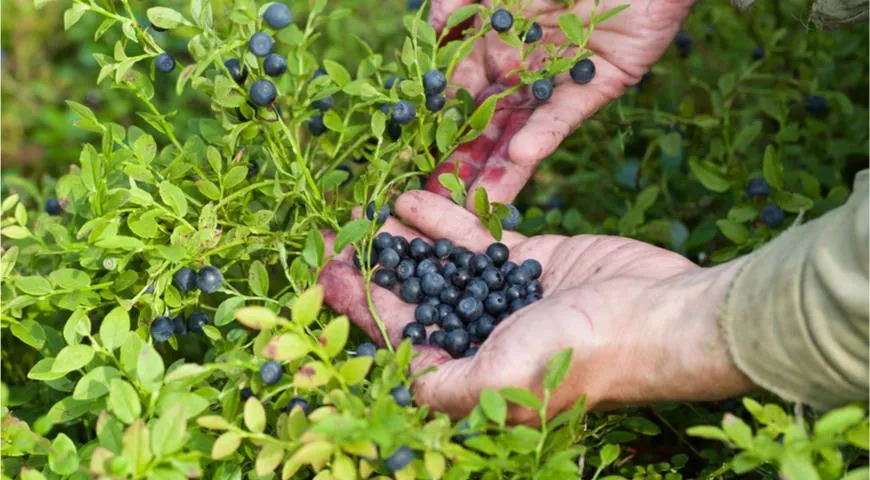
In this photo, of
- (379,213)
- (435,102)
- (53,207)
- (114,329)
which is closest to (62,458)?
(114,329)

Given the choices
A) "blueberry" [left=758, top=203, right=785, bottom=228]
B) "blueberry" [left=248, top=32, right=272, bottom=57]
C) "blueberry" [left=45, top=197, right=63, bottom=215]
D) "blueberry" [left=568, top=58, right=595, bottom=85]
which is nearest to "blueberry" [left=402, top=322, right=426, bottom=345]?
"blueberry" [left=248, top=32, right=272, bottom=57]

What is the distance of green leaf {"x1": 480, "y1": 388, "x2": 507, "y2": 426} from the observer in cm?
140

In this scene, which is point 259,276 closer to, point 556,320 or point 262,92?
point 262,92

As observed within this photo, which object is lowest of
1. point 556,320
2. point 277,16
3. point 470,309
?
point 470,309

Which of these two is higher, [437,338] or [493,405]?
[493,405]

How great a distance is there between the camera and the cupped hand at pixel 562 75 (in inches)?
89.4

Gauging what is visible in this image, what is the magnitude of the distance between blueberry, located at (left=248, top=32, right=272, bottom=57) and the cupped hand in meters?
0.52

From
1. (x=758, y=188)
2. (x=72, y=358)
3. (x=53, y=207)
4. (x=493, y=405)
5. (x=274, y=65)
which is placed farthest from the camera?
(x=53, y=207)

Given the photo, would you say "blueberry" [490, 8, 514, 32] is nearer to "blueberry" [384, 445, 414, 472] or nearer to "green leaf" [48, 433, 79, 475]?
"blueberry" [384, 445, 414, 472]

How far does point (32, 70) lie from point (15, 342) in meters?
2.04

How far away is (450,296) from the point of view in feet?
6.15

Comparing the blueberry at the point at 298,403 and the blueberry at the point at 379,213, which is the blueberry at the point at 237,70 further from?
the blueberry at the point at 298,403

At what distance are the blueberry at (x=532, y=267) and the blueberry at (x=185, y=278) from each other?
22.6 inches

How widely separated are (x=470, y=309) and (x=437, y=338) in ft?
0.26
